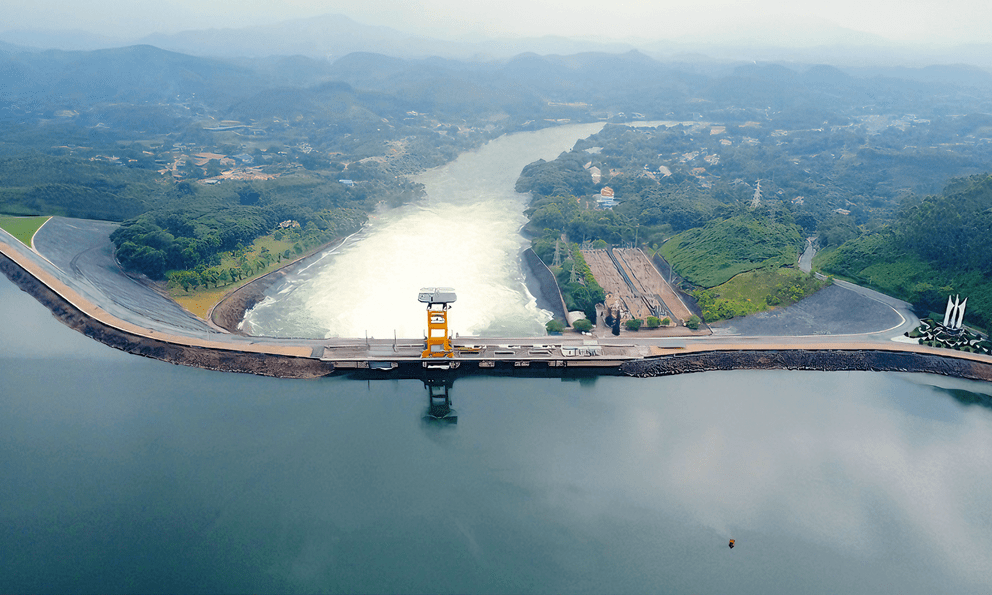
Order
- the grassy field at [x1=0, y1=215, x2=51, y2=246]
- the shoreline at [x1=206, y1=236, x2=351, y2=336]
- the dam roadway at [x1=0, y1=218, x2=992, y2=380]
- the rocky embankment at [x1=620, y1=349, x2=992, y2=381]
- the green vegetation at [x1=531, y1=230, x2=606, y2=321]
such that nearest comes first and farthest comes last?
the dam roadway at [x1=0, y1=218, x2=992, y2=380]
the rocky embankment at [x1=620, y1=349, x2=992, y2=381]
the shoreline at [x1=206, y1=236, x2=351, y2=336]
the green vegetation at [x1=531, y1=230, x2=606, y2=321]
the grassy field at [x1=0, y1=215, x2=51, y2=246]

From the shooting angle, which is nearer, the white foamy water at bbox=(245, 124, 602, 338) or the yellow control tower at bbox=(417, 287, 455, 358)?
the yellow control tower at bbox=(417, 287, 455, 358)

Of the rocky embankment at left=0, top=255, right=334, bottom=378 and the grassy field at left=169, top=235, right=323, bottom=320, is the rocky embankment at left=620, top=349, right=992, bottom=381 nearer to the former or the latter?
the rocky embankment at left=0, top=255, right=334, bottom=378

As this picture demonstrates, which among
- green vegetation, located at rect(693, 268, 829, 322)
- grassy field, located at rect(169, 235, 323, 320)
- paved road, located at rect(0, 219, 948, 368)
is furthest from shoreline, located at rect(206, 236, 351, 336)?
green vegetation, located at rect(693, 268, 829, 322)

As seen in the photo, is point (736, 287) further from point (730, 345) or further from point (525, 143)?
point (525, 143)

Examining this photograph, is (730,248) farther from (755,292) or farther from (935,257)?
(935,257)

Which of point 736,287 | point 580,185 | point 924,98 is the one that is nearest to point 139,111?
point 580,185

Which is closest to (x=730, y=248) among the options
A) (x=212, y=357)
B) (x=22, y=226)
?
(x=212, y=357)
